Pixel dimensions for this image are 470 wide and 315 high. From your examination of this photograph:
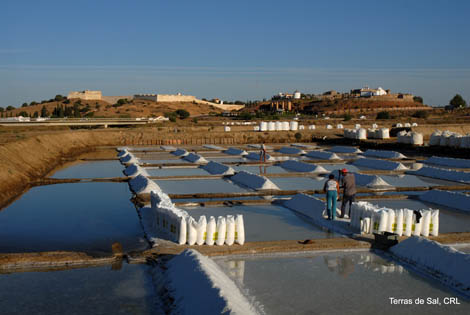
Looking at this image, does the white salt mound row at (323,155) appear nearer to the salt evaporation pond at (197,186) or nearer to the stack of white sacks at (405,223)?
the salt evaporation pond at (197,186)

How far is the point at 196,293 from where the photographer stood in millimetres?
5480

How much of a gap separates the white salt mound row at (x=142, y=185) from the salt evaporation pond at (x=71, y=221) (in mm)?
221

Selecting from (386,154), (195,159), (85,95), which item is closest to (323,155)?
(386,154)

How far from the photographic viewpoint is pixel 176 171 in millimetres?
18156

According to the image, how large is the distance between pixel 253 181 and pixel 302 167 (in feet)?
14.6

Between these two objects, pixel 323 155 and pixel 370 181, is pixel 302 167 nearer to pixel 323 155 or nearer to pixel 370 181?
pixel 370 181

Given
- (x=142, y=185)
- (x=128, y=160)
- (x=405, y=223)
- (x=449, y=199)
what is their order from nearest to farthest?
(x=405, y=223) → (x=449, y=199) → (x=142, y=185) → (x=128, y=160)

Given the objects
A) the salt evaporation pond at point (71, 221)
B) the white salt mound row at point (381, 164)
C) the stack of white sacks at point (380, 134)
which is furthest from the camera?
the stack of white sacks at point (380, 134)

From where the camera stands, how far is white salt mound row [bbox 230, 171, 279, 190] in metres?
13.4

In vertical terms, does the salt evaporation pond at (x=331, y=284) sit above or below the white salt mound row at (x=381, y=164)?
below

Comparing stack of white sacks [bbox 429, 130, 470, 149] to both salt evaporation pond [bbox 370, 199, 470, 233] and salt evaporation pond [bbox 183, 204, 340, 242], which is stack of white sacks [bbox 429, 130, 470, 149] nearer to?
salt evaporation pond [bbox 370, 199, 470, 233]

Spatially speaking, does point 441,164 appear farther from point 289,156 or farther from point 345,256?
point 345,256

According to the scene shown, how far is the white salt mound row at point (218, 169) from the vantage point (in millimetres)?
16819

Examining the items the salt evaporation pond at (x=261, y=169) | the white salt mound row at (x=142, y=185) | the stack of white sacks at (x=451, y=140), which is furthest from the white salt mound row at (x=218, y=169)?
the stack of white sacks at (x=451, y=140)
